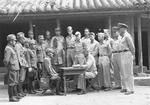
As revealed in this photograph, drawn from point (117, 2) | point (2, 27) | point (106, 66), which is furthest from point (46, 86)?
point (2, 27)

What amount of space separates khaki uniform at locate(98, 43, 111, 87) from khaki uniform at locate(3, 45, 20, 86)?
9.56 ft

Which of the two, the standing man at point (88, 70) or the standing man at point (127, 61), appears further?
the standing man at point (88, 70)

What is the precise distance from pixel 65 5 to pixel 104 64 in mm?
3436

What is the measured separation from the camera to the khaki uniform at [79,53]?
433 inches

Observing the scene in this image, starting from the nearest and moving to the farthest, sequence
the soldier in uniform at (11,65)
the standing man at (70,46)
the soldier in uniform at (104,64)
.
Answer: the soldier in uniform at (11,65) → the soldier in uniform at (104,64) → the standing man at (70,46)

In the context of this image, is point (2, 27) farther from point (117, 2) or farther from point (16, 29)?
point (117, 2)

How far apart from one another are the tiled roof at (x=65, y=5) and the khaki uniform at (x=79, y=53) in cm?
219

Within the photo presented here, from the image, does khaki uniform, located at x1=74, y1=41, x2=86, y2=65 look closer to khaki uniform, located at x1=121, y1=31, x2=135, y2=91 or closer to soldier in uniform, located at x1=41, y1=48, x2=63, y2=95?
soldier in uniform, located at x1=41, y1=48, x2=63, y2=95

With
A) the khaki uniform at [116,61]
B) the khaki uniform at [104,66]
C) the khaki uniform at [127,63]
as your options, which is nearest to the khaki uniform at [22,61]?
the khaki uniform at [104,66]

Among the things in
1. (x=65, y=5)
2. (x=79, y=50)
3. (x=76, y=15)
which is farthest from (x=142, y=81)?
(x=65, y=5)

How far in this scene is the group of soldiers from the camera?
10219mm

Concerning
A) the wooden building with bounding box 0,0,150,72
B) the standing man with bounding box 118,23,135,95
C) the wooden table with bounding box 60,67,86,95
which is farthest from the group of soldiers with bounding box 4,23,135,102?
the wooden building with bounding box 0,0,150,72

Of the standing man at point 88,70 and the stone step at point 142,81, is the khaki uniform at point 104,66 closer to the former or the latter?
the standing man at point 88,70

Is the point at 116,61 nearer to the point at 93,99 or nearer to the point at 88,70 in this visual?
the point at 88,70
